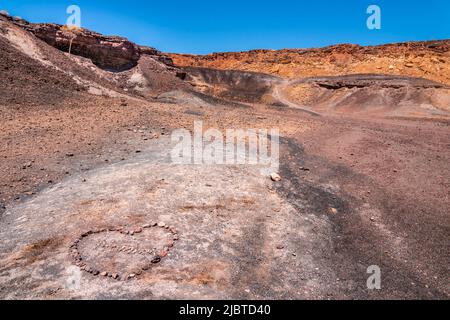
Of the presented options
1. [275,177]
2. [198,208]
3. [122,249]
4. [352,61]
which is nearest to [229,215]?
[198,208]

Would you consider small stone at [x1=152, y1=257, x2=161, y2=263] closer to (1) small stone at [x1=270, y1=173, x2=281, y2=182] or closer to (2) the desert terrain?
(2) the desert terrain

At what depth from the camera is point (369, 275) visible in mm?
6305

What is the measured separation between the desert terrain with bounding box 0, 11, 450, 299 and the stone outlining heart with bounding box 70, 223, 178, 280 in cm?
3

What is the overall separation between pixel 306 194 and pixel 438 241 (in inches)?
128

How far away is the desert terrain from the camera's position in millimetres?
5781

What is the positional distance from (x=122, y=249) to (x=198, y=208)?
2182mm

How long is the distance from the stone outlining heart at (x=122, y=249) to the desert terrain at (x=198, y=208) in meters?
0.03

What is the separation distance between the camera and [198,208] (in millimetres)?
8141

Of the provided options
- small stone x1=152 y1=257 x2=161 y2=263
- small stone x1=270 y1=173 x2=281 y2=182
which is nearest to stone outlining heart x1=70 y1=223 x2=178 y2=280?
small stone x1=152 y1=257 x2=161 y2=263

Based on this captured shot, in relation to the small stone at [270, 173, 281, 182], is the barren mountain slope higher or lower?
higher

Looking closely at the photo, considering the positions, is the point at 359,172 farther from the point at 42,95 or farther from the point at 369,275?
the point at 42,95

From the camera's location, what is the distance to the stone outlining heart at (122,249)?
5.79 meters

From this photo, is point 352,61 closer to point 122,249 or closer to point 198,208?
point 198,208
